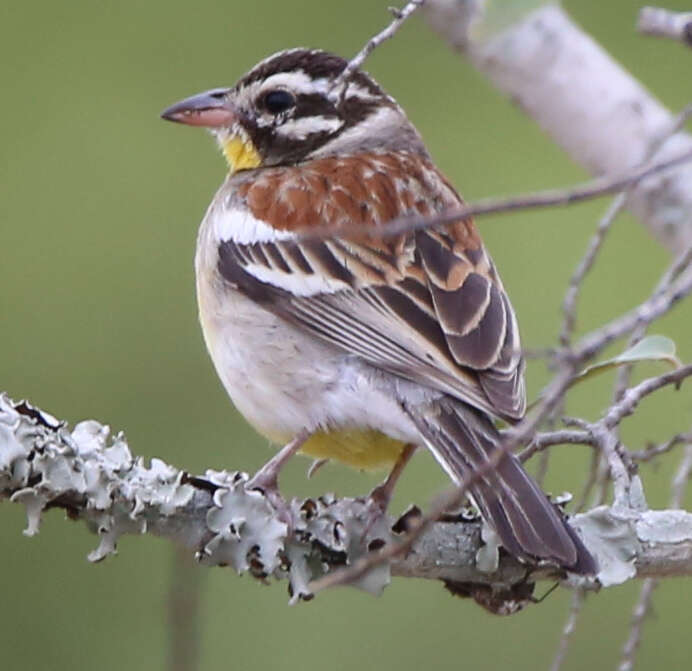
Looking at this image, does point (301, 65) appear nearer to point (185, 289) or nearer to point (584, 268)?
point (584, 268)

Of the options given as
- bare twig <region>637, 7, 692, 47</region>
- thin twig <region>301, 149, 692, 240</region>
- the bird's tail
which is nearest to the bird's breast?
the bird's tail

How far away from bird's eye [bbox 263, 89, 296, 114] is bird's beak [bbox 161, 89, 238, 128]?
9 cm

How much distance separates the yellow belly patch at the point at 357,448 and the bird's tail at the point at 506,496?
0.74ft

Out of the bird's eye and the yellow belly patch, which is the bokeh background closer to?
the bird's eye

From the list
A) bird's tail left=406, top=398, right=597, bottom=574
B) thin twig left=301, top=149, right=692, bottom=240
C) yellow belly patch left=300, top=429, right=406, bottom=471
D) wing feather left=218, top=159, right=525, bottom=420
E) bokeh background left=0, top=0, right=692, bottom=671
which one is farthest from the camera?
bokeh background left=0, top=0, right=692, bottom=671

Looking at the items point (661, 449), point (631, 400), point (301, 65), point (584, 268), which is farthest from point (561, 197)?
point (301, 65)

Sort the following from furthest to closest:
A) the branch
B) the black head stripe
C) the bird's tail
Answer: the branch
the black head stripe
the bird's tail

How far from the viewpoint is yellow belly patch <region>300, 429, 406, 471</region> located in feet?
13.5

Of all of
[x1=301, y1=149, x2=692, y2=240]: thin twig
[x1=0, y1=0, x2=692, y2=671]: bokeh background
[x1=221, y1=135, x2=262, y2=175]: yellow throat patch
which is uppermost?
[x1=301, y1=149, x2=692, y2=240]: thin twig

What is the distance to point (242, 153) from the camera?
198 inches

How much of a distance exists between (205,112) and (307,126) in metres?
0.28

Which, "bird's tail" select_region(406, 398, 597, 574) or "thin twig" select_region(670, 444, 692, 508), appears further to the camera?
"thin twig" select_region(670, 444, 692, 508)

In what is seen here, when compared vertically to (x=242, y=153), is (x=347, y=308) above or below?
below

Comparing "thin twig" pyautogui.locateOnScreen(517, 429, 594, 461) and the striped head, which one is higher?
the striped head
